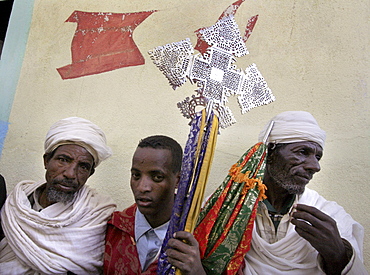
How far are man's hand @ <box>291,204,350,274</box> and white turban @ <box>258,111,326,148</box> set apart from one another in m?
0.53

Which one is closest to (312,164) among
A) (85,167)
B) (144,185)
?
(144,185)

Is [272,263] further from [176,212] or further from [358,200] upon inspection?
[358,200]

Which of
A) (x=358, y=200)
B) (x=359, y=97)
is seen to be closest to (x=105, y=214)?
(x=358, y=200)

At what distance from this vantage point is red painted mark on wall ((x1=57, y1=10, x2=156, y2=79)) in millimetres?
3545

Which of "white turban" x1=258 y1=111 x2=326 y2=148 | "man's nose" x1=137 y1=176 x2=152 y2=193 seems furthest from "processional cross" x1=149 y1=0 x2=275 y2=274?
"man's nose" x1=137 y1=176 x2=152 y2=193

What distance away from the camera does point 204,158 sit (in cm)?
184

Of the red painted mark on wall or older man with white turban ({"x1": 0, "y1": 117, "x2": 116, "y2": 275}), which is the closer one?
older man with white turban ({"x1": 0, "y1": 117, "x2": 116, "y2": 275})

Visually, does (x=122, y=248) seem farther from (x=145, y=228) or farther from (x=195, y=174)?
(x=195, y=174)

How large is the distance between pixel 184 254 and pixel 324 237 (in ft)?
2.37

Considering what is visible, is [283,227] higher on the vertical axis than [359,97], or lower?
lower

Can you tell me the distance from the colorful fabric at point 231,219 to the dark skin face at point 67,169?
855mm

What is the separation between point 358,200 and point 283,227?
749 mm

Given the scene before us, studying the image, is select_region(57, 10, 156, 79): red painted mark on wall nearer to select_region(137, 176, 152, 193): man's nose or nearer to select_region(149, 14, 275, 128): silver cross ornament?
select_region(149, 14, 275, 128): silver cross ornament

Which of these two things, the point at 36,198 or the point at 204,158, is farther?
the point at 36,198
